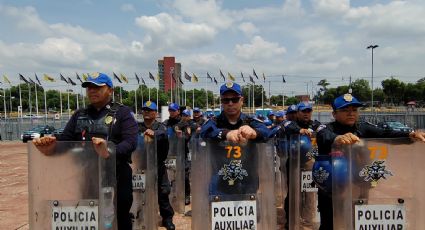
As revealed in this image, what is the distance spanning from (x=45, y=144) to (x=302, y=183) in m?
3.75

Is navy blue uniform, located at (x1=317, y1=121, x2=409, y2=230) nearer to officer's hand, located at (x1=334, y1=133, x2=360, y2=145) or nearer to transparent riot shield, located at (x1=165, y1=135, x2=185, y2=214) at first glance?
officer's hand, located at (x1=334, y1=133, x2=360, y2=145)

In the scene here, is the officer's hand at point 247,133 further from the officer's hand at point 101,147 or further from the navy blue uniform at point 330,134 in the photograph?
the officer's hand at point 101,147

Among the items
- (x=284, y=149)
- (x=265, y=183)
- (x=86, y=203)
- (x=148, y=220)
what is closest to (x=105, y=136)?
(x=86, y=203)

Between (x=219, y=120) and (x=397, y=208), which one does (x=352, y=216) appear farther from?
(x=219, y=120)

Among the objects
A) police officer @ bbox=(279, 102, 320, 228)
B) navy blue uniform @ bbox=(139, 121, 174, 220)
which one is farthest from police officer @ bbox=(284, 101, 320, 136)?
navy blue uniform @ bbox=(139, 121, 174, 220)

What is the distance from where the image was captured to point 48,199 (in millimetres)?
3344

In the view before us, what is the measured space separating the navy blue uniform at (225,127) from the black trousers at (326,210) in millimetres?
937

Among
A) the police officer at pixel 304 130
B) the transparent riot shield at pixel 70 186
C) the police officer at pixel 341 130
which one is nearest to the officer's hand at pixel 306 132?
the police officer at pixel 304 130

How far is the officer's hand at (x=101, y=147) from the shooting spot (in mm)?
3178

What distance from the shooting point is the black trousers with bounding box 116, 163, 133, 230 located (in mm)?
3877

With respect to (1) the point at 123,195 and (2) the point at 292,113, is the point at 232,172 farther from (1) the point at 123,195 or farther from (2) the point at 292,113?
(2) the point at 292,113

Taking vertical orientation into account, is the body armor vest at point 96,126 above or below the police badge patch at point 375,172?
above

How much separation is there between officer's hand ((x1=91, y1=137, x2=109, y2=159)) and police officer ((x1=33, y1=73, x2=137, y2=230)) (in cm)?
32

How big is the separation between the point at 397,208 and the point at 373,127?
94 cm
